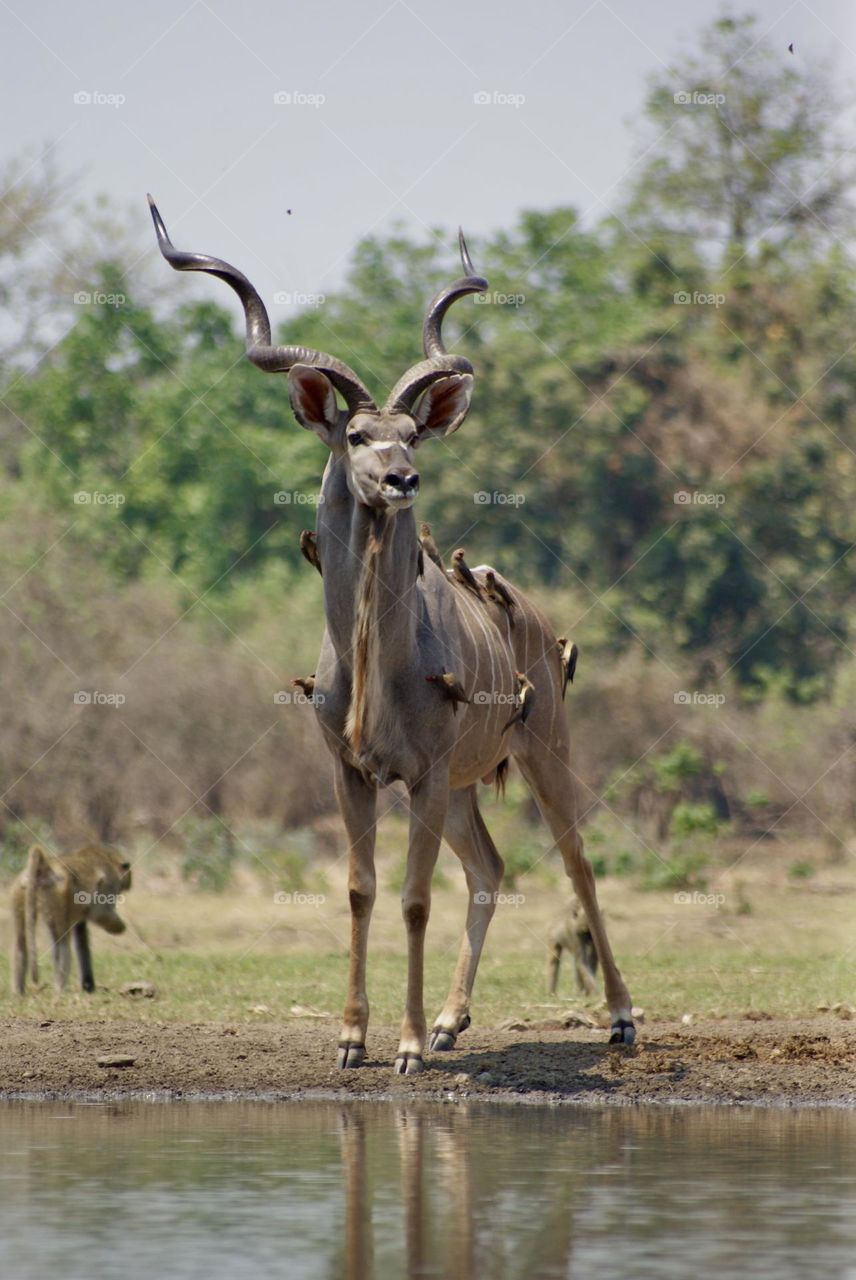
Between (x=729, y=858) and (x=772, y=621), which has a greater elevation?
(x=772, y=621)

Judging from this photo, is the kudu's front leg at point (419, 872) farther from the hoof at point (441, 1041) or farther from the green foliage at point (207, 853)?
the green foliage at point (207, 853)

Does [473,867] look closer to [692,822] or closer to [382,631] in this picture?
[382,631]

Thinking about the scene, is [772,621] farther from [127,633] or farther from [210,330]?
[210,330]

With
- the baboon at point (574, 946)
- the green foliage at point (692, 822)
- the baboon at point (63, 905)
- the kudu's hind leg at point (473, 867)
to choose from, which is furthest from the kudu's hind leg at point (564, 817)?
the green foliage at point (692, 822)

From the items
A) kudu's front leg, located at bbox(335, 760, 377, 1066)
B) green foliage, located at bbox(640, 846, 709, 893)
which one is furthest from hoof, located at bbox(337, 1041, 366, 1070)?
green foliage, located at bbox(640, 846, 709, 893)

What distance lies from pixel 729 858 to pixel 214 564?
11.9 metres

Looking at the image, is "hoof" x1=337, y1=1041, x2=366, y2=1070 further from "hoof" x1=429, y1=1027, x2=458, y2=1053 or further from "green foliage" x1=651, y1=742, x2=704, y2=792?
"green foliage" x1=651, y1=742, x2=704, y2=792

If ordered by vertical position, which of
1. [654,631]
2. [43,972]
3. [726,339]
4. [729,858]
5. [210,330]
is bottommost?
[43,972]

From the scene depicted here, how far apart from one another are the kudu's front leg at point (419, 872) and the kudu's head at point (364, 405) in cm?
139

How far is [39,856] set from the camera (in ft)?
46.5

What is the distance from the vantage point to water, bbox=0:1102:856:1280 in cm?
593

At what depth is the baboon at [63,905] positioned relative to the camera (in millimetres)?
13680

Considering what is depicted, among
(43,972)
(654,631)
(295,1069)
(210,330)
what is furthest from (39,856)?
(210,330)

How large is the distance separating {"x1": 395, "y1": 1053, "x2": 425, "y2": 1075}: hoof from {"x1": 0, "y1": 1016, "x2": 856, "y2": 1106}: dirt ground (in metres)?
0.06
